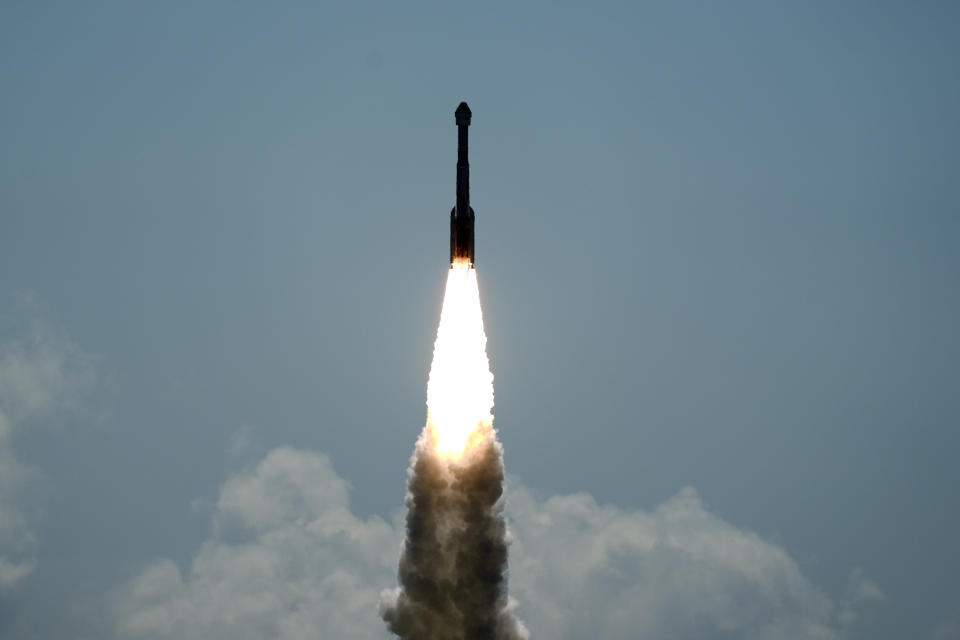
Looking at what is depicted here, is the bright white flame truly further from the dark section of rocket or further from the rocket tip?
the rocket tip

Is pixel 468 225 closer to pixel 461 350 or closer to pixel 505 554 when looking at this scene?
pixel 461 350

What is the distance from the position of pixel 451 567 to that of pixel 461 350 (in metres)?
12.7

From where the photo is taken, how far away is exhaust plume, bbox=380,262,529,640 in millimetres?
85062

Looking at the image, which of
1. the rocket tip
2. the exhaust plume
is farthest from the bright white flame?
the rocket tip

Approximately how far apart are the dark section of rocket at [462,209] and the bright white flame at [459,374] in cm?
130

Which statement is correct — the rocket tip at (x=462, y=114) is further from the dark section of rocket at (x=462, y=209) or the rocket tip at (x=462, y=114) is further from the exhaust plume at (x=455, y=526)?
the exhaust plume at (x=455, y=526)

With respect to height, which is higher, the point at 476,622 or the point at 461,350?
the point at 461,350

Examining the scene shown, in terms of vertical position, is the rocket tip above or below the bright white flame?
above

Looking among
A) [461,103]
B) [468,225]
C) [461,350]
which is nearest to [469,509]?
[461,350]

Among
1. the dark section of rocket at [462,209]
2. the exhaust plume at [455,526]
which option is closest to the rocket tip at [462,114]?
the dark section of rocket at [462,209]

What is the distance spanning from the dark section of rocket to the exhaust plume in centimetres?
94

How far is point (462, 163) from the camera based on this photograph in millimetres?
84875

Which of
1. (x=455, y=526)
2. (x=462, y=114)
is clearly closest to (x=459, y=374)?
(x=455, y=526)

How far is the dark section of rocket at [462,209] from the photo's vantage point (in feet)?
274
